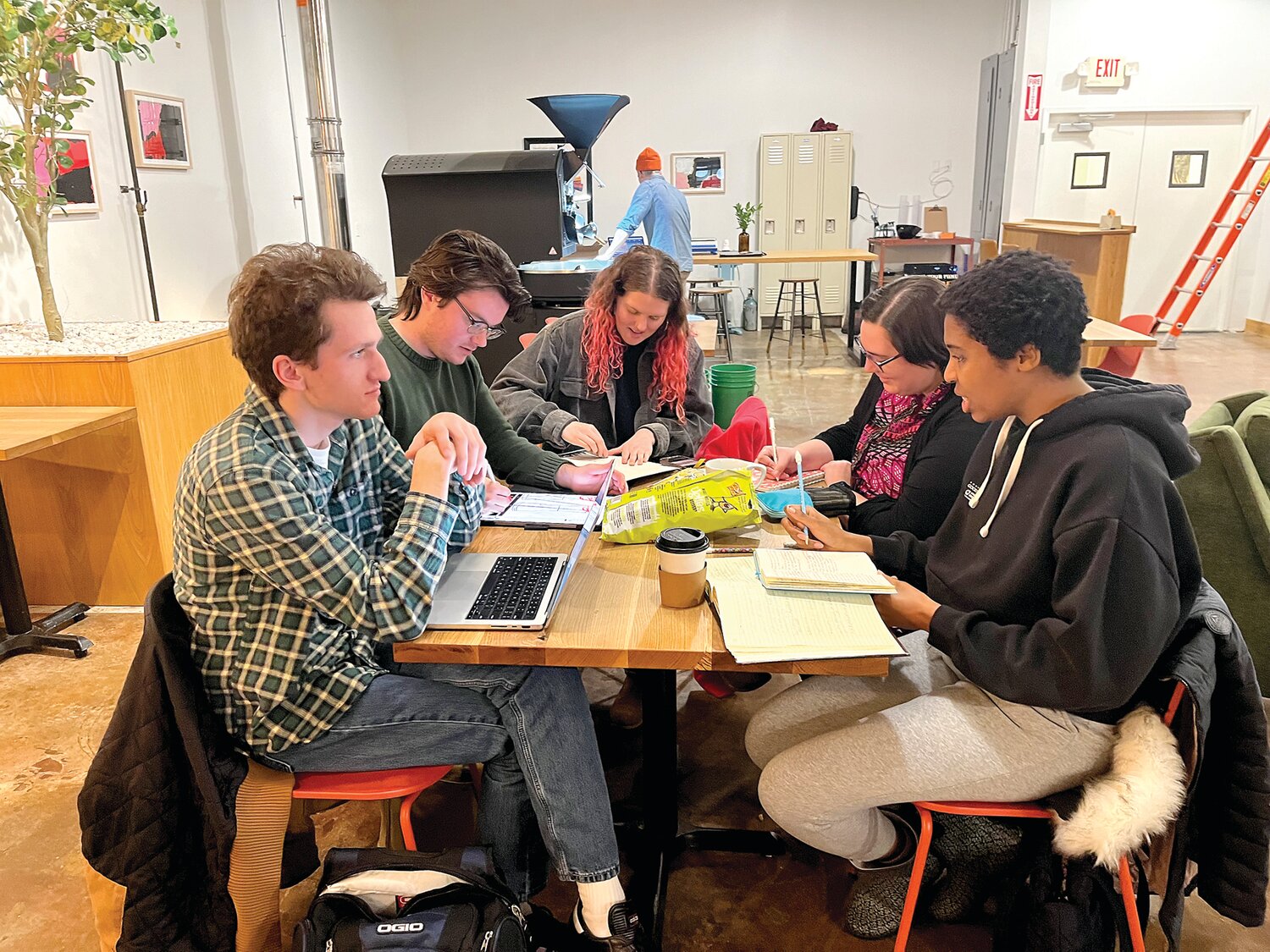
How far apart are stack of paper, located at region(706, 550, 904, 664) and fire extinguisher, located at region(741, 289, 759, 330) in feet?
28.1

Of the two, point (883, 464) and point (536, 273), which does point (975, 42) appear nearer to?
point (536, 273)

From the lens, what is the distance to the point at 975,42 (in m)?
9.20

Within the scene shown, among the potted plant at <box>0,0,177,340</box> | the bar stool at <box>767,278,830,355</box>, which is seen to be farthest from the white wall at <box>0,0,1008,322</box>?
the potted plant at <box>0,0,177,340</box>

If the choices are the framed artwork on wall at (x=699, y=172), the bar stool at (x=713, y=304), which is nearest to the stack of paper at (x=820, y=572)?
the bar stool at (x=713, y=304)

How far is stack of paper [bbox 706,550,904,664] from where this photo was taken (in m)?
1.33

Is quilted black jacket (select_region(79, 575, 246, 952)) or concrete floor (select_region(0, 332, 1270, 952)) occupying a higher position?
quilted black jacket (select_region(79, 575, 246, 952))

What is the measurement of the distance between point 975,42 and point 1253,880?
31.4ft

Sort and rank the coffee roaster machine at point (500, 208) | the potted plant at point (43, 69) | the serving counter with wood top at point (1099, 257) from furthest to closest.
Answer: the serving counter with wood top at point (1099, 257)
the coffee roaster machine at point (500, 208)
the potted plant at point (43, 69)

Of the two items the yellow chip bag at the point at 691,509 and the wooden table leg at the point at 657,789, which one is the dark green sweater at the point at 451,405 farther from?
the wooden table leg at the point at 657,789

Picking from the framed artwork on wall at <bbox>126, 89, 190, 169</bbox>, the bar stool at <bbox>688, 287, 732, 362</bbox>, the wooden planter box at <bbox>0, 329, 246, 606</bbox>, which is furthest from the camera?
the bar stool at <bbox>688, 287, 732, 362</bbox>

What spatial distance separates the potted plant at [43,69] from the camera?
3.02 m

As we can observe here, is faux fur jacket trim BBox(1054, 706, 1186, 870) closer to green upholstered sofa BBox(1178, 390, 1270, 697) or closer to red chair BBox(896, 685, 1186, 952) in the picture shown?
red chair BBox(896, 685, 1186, 952)

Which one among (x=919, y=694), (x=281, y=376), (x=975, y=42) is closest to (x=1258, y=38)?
(x=975, y=42)

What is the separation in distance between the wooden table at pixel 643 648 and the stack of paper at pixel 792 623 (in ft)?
0.07
